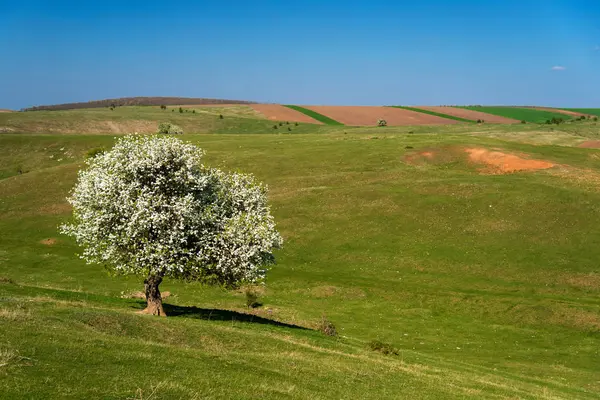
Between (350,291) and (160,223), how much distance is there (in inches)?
1059

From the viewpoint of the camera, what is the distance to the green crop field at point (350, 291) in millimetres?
22422

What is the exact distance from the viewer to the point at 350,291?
6153 cm

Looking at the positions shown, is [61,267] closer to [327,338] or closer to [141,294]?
[141,294]

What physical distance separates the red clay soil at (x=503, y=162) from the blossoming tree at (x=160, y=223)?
229 feet

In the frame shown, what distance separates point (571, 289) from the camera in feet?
202

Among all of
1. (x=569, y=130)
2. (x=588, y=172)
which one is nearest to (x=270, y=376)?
(x=588, y=172)

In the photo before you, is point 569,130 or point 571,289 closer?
point 571,289

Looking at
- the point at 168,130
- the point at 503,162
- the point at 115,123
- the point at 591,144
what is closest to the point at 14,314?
the point at 503,162

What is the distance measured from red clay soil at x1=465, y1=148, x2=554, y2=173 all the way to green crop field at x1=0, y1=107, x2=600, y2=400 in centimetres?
275

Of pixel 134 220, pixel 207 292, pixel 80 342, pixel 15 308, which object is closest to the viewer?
pixel 80 342

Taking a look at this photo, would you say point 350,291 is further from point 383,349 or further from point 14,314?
point 14,314

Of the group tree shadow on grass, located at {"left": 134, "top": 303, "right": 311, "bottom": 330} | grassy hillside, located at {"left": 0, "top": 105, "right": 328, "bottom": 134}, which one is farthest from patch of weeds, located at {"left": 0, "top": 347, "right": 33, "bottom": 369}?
grassy hillside, located at {"left": 0, "top": 105, "right": 328, "bottom": 134}

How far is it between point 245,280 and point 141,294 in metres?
17.3

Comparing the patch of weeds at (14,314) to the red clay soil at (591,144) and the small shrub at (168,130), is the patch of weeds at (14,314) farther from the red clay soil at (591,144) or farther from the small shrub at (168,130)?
the small shrub at (168,130)
